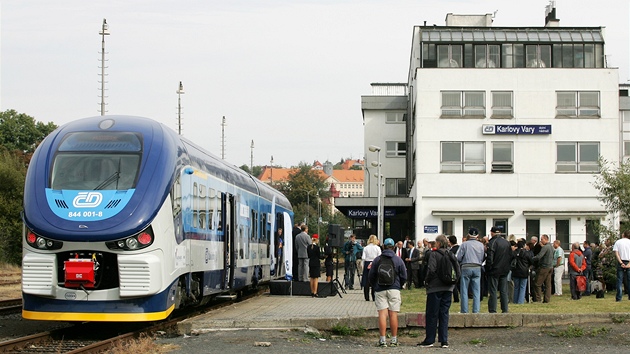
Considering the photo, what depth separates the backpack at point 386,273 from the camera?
1419cm

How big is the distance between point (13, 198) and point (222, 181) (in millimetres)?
32956

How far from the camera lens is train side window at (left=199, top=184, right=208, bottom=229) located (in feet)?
56.3

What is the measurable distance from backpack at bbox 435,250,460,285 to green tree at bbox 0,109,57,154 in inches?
3246

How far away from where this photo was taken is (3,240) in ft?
150

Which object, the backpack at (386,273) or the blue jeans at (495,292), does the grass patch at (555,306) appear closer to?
the blue jeans at (495,292)

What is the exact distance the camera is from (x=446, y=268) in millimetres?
14094

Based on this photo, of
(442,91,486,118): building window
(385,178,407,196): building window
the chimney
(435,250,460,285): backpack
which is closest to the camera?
(435,250,460,285): backpack

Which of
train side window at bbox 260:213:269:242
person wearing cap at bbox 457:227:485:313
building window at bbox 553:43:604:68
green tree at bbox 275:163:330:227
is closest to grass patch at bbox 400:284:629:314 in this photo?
person wearing cap at bbox 457:227:485:313

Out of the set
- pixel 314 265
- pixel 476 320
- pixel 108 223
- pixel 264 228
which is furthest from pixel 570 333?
pixel 264 228

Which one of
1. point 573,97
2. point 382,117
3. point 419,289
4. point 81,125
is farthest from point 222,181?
point 382,117

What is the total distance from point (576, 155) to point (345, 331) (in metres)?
32.7

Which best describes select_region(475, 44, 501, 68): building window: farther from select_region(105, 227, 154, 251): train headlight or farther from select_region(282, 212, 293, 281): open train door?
select_region(105, 227, 154, 251): train headlight

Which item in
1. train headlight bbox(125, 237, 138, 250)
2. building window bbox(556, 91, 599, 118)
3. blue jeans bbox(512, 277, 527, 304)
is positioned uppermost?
building window bbox(556, 91, 599, 118)

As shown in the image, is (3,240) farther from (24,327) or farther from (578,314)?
(578,314)
